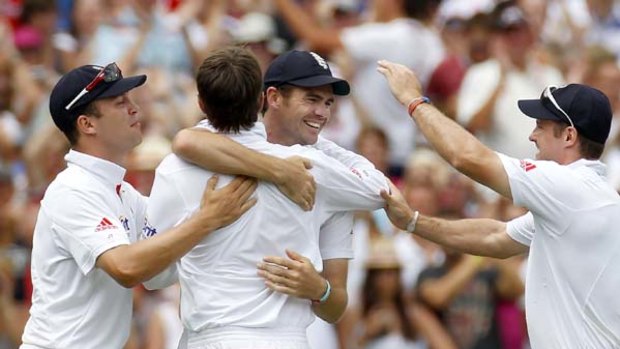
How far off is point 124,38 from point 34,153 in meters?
1.43

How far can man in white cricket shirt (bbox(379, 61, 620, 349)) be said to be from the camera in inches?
318

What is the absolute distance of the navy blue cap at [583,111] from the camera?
8.21m

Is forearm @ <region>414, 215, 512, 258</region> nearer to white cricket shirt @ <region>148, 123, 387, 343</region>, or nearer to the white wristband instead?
the white wristband

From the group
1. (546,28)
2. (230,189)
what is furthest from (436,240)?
(546,28)

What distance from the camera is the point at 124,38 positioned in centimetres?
1425

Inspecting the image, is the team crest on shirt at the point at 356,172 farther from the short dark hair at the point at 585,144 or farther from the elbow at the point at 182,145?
the short dark hair at the point at 585,144

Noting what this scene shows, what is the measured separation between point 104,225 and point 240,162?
27.6 inches

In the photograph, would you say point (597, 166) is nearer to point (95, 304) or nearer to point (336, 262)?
point (336, 262)

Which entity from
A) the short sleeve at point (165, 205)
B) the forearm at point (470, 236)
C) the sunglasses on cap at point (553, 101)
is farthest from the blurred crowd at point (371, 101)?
the short sleeve at point (165, 205)

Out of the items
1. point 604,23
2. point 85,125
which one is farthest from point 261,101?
point 604,23

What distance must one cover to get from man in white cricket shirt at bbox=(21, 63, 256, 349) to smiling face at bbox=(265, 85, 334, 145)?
487mm

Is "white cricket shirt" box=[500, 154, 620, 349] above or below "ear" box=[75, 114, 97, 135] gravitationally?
below

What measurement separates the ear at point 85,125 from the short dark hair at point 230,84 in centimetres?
65

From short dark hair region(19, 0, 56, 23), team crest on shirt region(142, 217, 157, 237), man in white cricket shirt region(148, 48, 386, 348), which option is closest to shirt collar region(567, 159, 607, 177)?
man in white cricket shirt region(148, 48, 386, 348)
